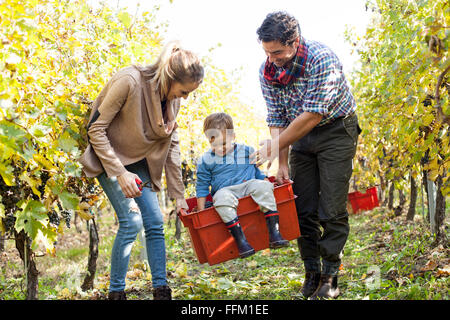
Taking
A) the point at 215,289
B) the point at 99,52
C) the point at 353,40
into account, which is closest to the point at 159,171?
the point at 215,289

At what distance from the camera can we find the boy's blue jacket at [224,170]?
10.3ft

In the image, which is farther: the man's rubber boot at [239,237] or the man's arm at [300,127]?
the man's rubber boot at [239,237]

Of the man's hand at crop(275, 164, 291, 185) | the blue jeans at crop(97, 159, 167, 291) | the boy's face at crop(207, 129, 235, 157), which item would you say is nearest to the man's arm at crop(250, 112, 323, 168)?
the man's hand at crop(275, 164, 291, 185)

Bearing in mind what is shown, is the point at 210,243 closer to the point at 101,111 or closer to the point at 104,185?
the point at 104,185

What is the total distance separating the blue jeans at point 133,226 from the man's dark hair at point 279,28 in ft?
3.28

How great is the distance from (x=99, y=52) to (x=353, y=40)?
4496mm

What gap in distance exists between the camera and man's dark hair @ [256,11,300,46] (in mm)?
2492

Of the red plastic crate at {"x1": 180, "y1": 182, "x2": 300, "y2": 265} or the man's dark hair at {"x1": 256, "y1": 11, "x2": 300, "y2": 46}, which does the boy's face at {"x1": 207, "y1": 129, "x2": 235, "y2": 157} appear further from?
the man's dark hair at {"x1": 256, "y1": 11, "x2": 300, "y2": 46}

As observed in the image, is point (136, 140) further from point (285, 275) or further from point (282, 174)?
point (285, 275)

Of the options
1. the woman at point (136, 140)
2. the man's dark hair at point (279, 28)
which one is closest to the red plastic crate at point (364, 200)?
the man's dark hair at point (279, 28)

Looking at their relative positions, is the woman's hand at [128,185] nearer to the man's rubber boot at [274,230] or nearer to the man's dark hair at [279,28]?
the man's rubber boot at [274,230]

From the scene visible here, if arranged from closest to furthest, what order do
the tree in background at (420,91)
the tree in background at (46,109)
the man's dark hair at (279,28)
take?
the tree in background at (46,109) < the tree in background at (420,91) < the man's dark hair at (279,28)

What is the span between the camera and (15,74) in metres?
2.06
